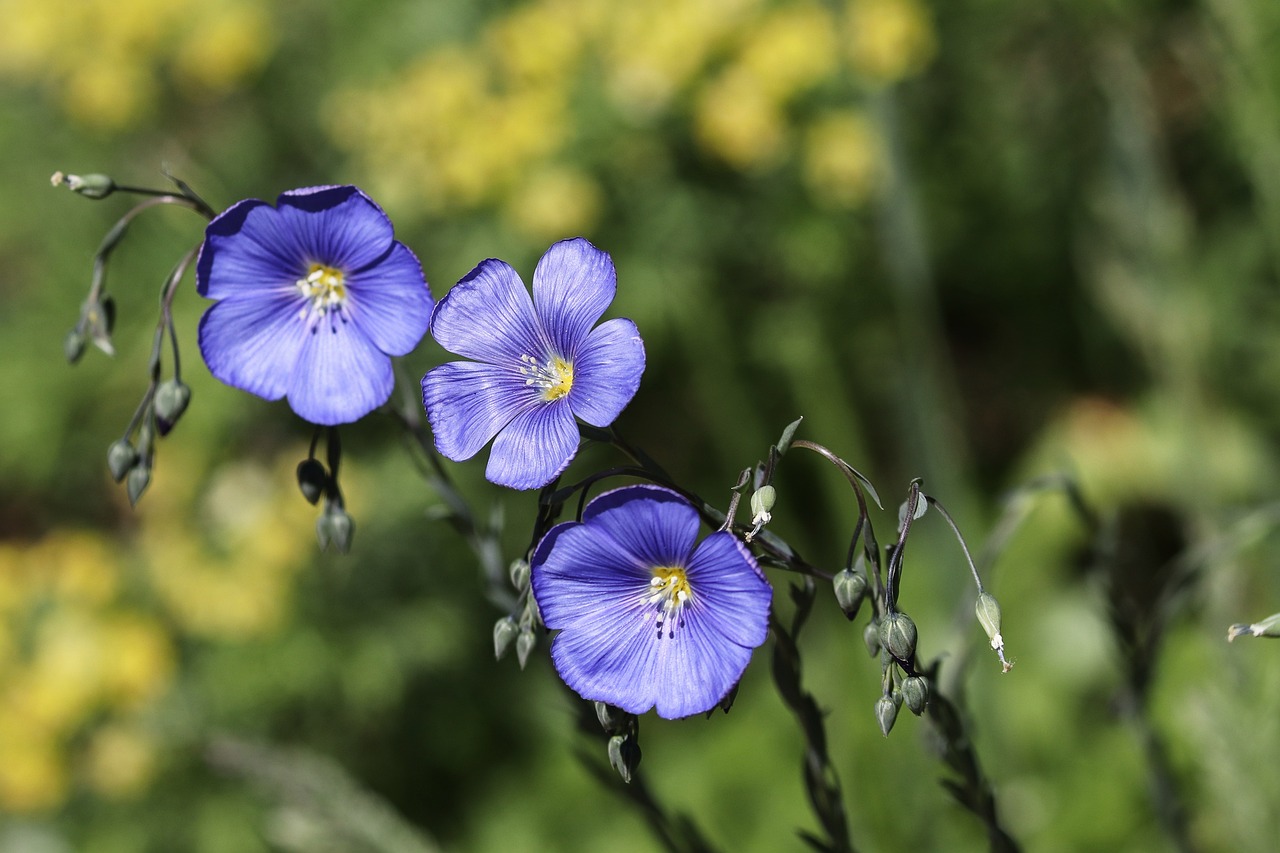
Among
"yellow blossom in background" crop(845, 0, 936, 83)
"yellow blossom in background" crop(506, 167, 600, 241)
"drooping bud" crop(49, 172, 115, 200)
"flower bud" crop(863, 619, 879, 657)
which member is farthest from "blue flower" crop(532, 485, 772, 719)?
"yellow blossom in background" crop(506, 167, 600, 241)

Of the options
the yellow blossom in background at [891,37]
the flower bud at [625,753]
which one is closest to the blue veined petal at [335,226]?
the flower bud at [625,753]

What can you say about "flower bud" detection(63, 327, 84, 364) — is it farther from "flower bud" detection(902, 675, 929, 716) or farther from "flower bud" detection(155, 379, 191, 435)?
"flower bud" detection(902, 675, 929, 716)

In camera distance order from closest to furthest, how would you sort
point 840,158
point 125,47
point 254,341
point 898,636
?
point 898,636 < point 254,341 < point 840,158 < point 125,47

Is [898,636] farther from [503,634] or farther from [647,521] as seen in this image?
[503,634]

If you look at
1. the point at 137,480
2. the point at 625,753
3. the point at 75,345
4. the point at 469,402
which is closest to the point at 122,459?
the point at 137,480

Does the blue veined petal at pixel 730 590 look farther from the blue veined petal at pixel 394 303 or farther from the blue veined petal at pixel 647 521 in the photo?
the blue veined petal at pixel 394 303

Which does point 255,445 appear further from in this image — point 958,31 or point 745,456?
point 958,31
